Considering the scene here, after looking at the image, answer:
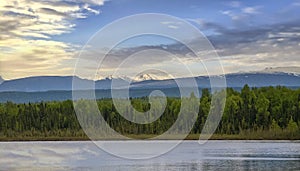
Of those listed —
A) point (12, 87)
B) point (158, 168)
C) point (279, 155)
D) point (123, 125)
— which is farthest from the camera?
point (12, 87)

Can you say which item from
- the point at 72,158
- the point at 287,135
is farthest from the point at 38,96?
the point at 72,158

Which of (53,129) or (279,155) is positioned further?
(53,129)

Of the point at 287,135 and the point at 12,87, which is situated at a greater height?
the point at 12,87

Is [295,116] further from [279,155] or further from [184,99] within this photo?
[279,155]

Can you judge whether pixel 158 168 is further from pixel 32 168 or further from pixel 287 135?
pixel 287 135

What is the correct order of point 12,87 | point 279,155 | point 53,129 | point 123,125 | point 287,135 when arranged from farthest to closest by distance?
1. point 12,87
2. point 53,129
3. point 123,125
4. point 287,135
5. point 279,155

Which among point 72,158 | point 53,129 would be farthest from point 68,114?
point 72,158
